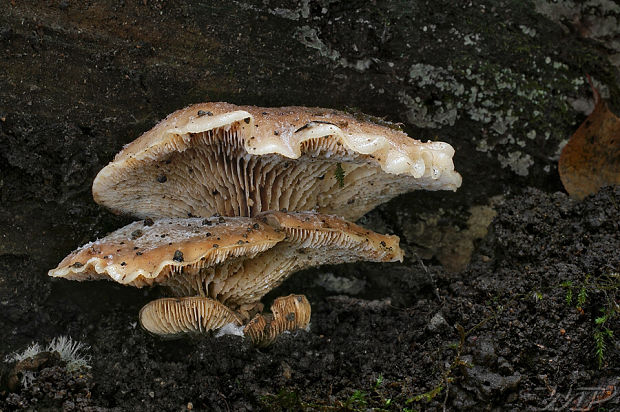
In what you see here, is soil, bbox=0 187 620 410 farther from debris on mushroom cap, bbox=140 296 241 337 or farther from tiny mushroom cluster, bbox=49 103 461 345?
tiny mushroom cluster, bbox=49 103 461 345

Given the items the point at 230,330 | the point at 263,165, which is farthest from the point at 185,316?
the point at 263,165

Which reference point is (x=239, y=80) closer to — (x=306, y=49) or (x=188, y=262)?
(x=306, y=49)

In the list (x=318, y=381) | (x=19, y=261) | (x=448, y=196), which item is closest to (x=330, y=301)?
(x=318, y=381)

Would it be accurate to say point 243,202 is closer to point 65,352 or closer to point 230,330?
point 230,330

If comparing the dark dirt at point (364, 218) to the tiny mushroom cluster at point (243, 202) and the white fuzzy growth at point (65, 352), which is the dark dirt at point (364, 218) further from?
the tiny mushroom cluster at point (243, 202)

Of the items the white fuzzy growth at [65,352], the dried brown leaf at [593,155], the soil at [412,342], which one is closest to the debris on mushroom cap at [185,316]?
the soil at [412,342]

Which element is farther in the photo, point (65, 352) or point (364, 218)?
point (364, 218)
